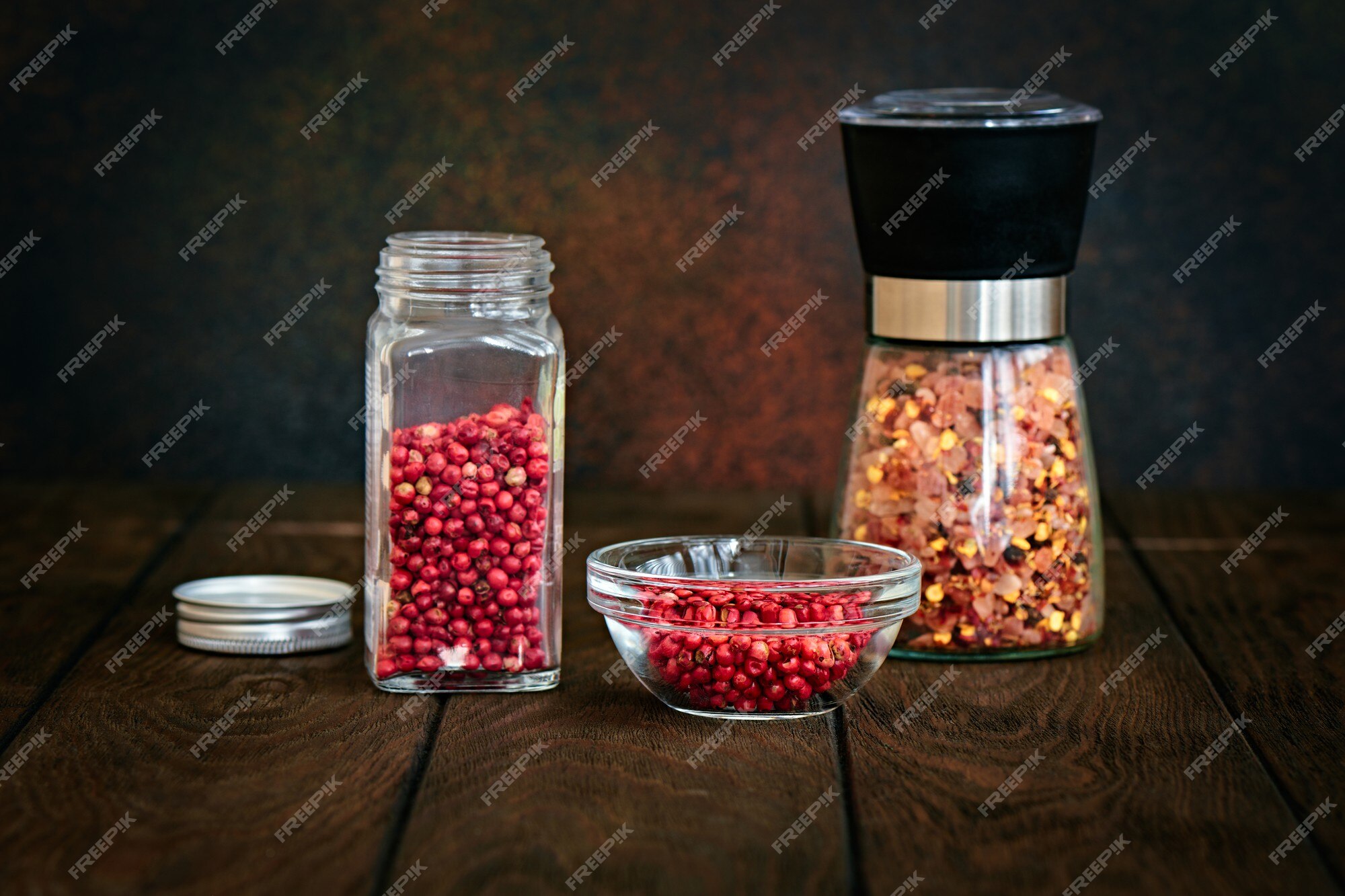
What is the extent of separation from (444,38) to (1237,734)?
3.02 feet

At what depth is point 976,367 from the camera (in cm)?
85

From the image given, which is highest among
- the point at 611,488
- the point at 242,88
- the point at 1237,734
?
the point at 242,88

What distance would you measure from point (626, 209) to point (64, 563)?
571mm

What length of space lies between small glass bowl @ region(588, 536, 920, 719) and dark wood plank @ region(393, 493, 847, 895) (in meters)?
0.02

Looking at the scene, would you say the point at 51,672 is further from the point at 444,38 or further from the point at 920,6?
the point at 920,6

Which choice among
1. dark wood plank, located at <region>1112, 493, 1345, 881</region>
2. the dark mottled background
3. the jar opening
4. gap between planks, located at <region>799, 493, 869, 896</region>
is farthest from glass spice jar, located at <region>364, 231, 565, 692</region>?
the dark mottled background

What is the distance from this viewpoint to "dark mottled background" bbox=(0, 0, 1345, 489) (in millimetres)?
1337

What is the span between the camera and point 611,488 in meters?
1.44

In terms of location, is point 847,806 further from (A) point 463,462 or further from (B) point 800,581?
(A) point 463,462

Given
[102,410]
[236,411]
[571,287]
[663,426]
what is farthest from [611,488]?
[102,410]

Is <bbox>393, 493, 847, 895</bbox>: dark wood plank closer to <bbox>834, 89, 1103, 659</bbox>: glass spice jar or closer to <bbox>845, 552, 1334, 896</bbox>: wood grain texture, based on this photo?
<bbox>845, 552, 1334, 896</bbox>: wood grain texture

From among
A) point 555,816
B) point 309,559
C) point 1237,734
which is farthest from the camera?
point 309,559

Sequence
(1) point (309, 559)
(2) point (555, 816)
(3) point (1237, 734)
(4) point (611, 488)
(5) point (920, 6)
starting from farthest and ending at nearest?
1. (4) point (611, 488)
2. (5) point (920, 6)
3. (1) point (309, 559)
4. (3) point (1237, 734)
5. (2) point (555, 816)

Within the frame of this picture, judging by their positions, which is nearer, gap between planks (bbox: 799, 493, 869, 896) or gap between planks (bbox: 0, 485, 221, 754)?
gap between planks (bbox: 799, 493, 869, 896)
